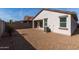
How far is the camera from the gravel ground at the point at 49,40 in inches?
243

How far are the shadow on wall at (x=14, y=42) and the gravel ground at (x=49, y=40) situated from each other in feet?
0.28

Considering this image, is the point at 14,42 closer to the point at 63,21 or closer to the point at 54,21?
the point at 54,21

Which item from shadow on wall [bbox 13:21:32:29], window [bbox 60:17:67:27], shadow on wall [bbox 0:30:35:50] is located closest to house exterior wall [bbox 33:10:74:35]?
window [bbox 60:17:67:27]

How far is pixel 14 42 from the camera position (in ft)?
20.3

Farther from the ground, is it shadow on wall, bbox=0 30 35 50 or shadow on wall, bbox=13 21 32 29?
shadow on wall, bbox=13 21 32 29

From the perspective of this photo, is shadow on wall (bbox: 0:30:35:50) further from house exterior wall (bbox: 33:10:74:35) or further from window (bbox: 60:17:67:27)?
window (bbox: 60:17:67:27)

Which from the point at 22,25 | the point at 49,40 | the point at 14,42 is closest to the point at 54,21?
the point at 49,40

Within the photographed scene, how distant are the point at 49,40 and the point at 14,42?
0.77m

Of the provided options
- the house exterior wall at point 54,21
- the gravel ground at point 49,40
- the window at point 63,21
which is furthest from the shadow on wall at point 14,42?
the window at point 63,21

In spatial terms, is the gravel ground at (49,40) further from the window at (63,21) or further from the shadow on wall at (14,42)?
the window at (63,21)

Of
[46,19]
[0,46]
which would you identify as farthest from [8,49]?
[46,19]

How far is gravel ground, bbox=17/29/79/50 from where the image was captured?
6.16 meters

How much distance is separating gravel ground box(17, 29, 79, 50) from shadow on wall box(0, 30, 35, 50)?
0.28 ft
